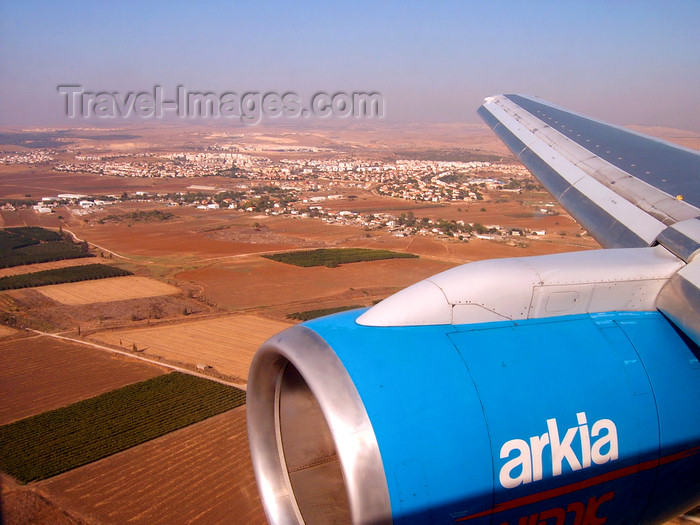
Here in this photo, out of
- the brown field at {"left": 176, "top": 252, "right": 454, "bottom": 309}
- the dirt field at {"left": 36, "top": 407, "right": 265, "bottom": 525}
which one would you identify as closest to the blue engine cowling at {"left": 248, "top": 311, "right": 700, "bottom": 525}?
the dirt field at {"left": 36, "top": 407, "right": 265, "bottom": 525}

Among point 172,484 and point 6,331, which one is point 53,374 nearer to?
point 6,331

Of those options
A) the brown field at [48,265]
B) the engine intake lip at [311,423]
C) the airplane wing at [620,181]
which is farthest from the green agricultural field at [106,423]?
the brown field at [48,265]

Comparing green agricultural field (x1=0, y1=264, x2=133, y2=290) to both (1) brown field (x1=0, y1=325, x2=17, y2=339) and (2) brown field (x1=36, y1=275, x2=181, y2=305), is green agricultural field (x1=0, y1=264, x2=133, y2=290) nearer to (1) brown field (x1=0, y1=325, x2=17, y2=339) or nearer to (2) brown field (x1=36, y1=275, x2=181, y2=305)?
(2) brown field (x1=36, y1=275, x2=181, y2=305)

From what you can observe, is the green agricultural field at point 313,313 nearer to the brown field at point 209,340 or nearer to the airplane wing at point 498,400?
the brown field at point 209,340

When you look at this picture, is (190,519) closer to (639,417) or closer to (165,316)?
(639,417)

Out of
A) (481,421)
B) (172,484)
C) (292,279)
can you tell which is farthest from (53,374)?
(481,421)
